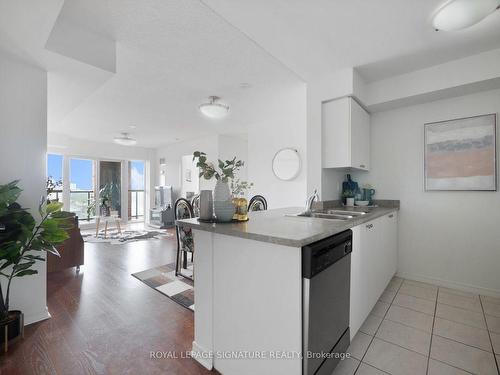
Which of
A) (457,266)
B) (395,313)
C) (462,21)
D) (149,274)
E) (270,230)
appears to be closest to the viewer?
(270,230)

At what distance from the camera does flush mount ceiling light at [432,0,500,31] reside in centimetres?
147

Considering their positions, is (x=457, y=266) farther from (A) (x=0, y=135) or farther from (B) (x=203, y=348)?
(A) (x=0, y=135)

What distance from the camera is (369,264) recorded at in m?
1.89

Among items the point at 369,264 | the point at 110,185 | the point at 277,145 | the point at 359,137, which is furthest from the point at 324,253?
the point at 110,185

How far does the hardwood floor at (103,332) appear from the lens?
1.49 metres

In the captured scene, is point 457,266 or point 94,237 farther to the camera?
point 94,237

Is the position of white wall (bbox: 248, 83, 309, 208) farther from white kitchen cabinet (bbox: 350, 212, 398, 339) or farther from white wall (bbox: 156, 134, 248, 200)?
white kitchen cabinet (bbox: 350, 212, 398, 339)

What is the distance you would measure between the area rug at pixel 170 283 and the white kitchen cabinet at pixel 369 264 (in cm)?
144

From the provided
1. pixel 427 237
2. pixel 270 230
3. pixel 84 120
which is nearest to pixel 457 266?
pixel 427 237

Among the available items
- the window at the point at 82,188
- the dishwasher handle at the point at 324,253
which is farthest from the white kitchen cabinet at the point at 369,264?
the window at the point at 82,188

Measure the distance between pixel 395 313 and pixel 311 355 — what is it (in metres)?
1.43

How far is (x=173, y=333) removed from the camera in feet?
6.02

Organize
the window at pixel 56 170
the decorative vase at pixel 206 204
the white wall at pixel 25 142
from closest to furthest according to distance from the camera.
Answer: the decorative vase at pixel 206 204 → the white wall at pixel 25 142 → the window at pixel 56 170

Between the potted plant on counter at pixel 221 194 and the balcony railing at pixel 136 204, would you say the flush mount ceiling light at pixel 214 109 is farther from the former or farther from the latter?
the balcony railing at pixel 136 204
